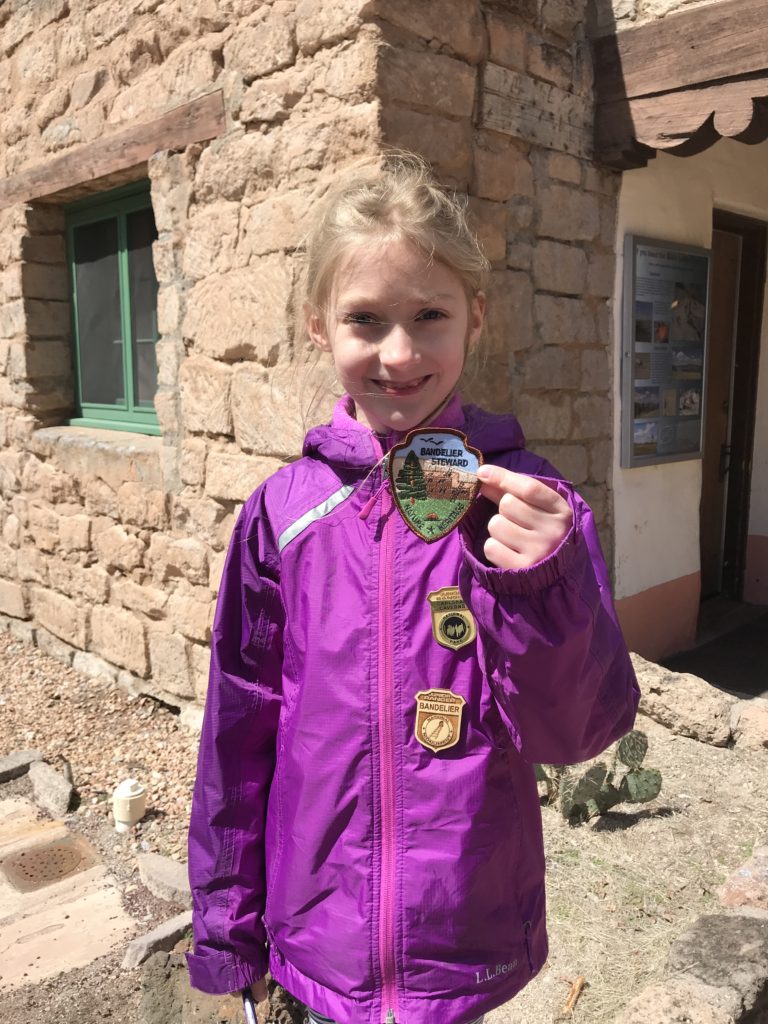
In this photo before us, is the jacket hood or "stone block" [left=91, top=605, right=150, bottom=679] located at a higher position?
the jacket hood

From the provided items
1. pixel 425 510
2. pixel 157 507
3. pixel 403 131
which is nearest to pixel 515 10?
pixel 403 131

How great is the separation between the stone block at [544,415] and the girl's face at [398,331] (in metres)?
2.21

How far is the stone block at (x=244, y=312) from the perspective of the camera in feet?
10.8

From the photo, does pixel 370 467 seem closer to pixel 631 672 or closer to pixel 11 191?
pixel 631 672

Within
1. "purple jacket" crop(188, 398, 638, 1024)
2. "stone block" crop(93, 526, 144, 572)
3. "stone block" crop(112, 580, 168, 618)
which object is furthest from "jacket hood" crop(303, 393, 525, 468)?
"stone block" crop(93, 526, 144, 572)

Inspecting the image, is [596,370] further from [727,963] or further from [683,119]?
[727,963]

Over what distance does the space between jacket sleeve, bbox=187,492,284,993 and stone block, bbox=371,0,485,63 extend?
7.00ft

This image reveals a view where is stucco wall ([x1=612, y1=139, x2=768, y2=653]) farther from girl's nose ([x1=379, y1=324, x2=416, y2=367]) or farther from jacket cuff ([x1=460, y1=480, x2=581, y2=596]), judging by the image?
jacket cuff ([x1=460, y1=480, x2=581, y2=596])

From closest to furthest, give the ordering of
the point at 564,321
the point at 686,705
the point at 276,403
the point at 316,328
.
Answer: the point at 316,328 < the point at 276,403 < the point at 686,705 < the point at 564,321

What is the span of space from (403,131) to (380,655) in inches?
87.0

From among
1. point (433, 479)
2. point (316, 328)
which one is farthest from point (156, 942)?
point (433, 479)

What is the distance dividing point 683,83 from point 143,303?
2872mm

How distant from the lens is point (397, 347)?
1288 millimetres

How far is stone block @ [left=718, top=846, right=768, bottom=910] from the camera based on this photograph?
2.39 m
